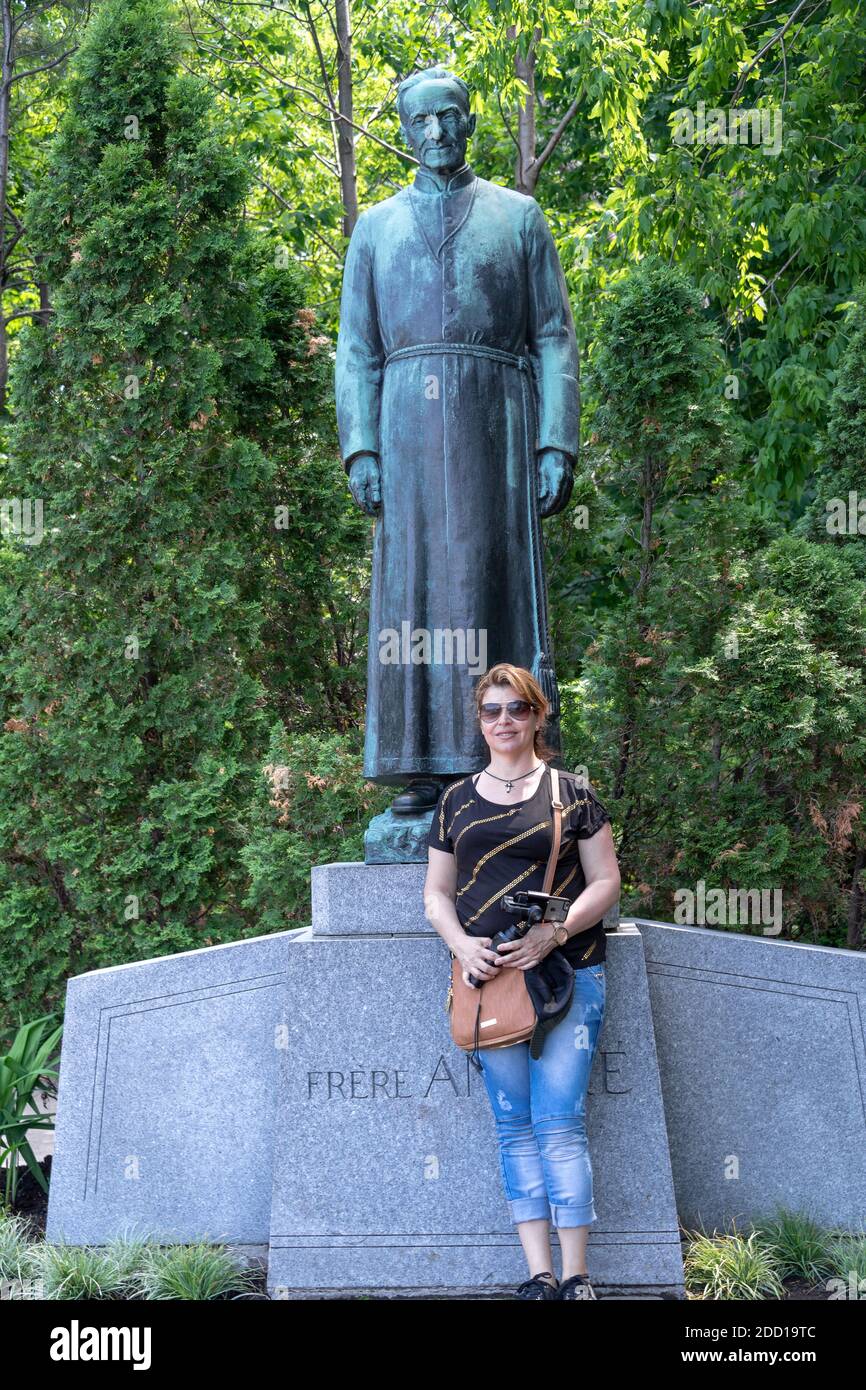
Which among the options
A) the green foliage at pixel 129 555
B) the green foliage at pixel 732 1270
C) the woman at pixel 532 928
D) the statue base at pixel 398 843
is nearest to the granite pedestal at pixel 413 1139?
the green foliage at pixel 732 1270

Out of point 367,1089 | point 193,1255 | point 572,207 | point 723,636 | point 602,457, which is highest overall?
point 572,207

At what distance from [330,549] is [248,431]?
92 centimetres

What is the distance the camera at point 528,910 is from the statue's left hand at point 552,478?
6.12 ft

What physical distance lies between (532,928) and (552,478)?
2014 mm

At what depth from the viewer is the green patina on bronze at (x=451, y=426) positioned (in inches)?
207

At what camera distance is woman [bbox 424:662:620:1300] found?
157 inches

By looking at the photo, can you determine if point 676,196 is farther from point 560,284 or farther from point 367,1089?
point 367,1089

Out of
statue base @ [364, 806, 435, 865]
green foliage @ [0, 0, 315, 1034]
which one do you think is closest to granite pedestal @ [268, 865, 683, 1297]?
statue base @ [364, 806, 435, 865]

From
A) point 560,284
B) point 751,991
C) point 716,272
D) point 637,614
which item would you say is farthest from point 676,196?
point 751,991

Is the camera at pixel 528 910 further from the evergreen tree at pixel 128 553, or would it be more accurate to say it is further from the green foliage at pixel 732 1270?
the evergreen tree at pixel 128 553

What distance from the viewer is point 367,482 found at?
5.42 meters

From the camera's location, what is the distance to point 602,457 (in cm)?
820

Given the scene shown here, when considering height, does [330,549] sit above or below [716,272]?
below

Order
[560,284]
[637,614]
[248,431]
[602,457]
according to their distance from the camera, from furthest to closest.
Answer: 1. [248,431]
2. [602,457]
3. [637,614]
4. [560,284]
